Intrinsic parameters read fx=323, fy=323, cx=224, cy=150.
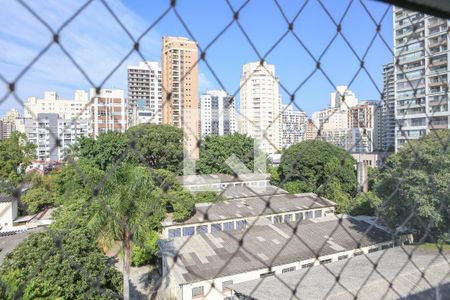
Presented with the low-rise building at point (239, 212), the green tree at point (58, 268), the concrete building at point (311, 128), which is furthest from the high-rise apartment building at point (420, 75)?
the low-rise building at point (239, 212)

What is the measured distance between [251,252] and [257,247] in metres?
0.47

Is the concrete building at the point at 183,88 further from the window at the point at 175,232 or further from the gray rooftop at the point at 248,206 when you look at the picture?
the window at the point at 175,232

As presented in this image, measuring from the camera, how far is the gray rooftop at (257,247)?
3.85 meters

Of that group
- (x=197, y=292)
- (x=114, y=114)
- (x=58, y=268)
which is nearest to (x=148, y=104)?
(x=114, y=114)

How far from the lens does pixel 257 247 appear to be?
4492 millimetres

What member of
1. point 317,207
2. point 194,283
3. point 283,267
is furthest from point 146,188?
point 317,207

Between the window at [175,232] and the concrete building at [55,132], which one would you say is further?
the window at [175,232]

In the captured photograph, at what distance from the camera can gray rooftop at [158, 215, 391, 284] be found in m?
3.85

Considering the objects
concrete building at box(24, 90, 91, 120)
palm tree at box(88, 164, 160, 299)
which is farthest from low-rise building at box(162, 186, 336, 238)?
concrete building at box(24, 90, 91, 120)

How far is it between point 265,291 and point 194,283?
3.79 feet

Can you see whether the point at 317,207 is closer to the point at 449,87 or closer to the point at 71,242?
the point at 71,242

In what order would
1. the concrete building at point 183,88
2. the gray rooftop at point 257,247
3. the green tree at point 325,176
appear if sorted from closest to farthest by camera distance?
1. the concrete building at point 183,88
2. the gray rooftop at point 257,247
3. the green tree at point 325,176

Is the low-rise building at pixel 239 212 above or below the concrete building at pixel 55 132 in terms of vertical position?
below

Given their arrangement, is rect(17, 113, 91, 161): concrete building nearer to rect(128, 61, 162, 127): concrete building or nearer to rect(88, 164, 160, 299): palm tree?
rect(128, 61, 162, 127): concrete building
